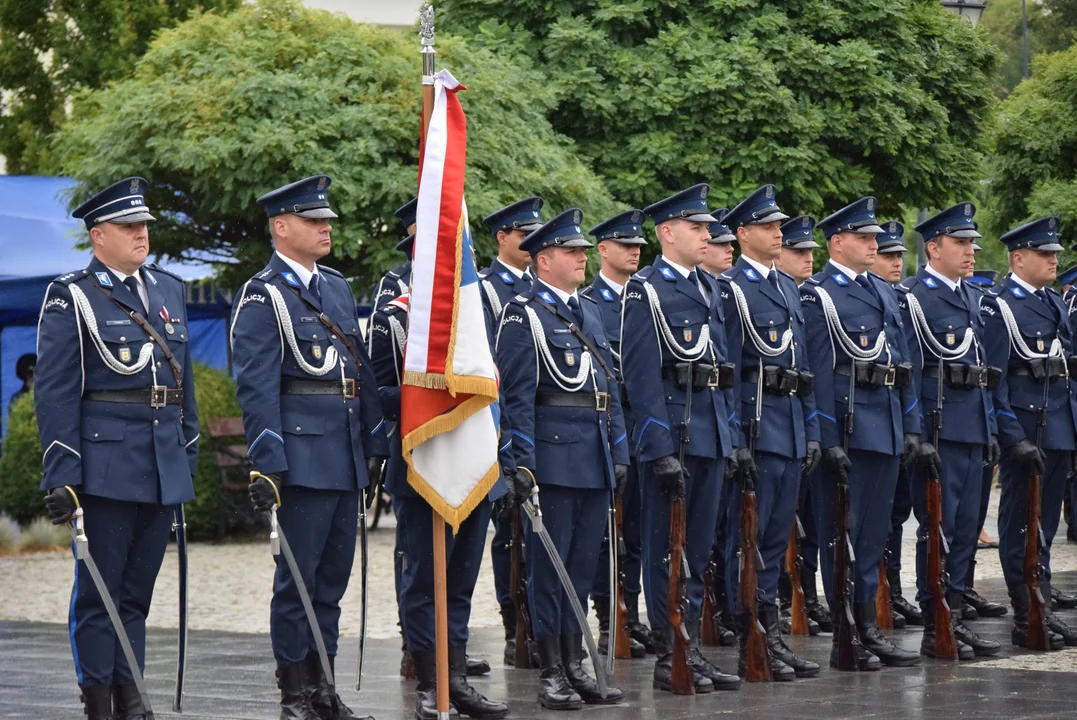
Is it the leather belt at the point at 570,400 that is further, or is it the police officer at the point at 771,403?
the police officer at the point at 771,403

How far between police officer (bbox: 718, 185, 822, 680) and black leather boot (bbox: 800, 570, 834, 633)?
4.61ft

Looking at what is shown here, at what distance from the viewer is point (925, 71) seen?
59.0 feet

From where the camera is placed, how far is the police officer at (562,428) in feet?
26.7

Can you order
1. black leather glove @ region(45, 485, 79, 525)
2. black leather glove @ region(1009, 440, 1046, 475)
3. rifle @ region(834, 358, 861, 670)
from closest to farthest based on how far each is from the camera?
black leather glove @ region(45, 485, 79, 525)
rifle @ region(834, 358, 861, 670)
black leather glove @ region(1009, 440, 1046, 475)

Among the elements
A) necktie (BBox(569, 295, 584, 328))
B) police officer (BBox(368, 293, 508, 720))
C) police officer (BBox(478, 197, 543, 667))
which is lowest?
police officer (BBox(368, 293, 508, 720))

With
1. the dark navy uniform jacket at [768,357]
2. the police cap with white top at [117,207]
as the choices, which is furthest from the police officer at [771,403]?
the police cap with white top at [117,207]

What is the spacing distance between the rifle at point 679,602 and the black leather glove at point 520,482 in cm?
87

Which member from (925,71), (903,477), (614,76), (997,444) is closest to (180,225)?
(614,76)

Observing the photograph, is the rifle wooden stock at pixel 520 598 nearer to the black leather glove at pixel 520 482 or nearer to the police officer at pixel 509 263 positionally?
the police officer at pixel 509 263

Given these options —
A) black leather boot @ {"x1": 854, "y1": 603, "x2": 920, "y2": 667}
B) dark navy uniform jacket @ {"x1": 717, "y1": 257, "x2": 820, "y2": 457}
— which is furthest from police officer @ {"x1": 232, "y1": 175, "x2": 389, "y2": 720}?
Answer: black leather boot @ {"x1": 854, "y1": 603, "x2": 920, "y2": 667}

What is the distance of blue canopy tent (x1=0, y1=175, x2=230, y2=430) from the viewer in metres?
19.4

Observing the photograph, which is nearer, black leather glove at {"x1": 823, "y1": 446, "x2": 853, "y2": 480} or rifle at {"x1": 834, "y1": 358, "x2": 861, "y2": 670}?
rifle at {"x1": 834, "y1": 358, "x2": 861, "y2": 670}

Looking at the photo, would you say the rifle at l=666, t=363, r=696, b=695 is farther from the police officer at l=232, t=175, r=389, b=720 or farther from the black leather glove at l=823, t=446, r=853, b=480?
the police officer at l=232, t=175, r=389, b=720

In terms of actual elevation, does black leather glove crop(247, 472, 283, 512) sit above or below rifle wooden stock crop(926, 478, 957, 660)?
above
